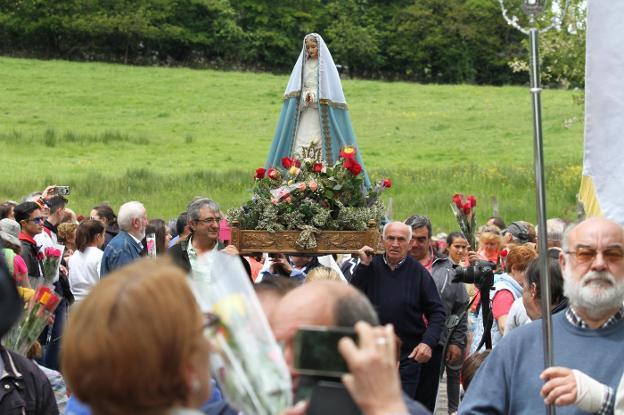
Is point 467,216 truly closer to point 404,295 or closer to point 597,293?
point 404,295

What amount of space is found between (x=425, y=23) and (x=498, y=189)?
55769mm

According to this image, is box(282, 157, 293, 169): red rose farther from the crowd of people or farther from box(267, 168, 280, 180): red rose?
the crowd of people

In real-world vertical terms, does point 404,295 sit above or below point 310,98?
below

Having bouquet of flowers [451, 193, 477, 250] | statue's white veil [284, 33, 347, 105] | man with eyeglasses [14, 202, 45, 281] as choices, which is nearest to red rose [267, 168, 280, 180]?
statue's white veil [284, 33, 347, 105]

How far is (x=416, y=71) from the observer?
8700 centimetres

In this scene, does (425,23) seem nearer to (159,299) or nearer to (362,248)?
(362,248)

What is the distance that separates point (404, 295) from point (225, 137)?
37163 mm

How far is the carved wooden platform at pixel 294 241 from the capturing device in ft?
31.6

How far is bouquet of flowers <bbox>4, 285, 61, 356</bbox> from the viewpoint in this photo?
20.5 feet

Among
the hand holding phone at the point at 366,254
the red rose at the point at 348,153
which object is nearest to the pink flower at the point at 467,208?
the red rose at the point at 348,153

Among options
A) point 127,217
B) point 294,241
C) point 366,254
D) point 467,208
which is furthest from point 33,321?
point 467,208

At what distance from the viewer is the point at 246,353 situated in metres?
2.65

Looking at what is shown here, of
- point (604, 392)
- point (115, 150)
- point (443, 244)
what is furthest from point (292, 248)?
point (115, 150)

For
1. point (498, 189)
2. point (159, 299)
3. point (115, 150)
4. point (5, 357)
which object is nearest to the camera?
point (159, 299)
